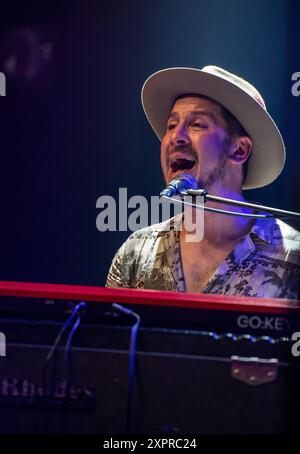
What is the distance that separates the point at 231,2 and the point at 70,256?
1292 millimetres

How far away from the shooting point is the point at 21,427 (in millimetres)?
1282

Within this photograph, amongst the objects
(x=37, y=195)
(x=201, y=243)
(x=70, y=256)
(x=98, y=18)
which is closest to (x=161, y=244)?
(x=201, y=243)

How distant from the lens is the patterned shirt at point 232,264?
2.43 meters

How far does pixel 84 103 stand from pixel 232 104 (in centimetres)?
Result: 65

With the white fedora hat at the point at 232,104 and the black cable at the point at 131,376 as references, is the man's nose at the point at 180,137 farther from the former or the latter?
the black cable at the point at 131,376

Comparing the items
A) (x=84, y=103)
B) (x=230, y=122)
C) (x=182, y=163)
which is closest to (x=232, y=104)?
(x=230, y=122)

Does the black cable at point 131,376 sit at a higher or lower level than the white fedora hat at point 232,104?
lower

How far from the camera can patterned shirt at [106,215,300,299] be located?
95.7 inches

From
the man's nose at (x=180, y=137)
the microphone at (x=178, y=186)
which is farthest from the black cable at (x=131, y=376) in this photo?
the man's nose at (x=180, y=137)

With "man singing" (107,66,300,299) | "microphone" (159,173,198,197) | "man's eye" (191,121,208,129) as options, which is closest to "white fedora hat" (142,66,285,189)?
"man singing" (107,66,300,299)

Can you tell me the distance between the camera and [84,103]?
9.37 feet

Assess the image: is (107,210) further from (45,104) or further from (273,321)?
(273,321)

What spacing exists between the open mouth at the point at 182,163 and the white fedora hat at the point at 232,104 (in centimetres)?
27

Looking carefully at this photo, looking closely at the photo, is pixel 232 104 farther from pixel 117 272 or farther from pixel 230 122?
pixel 117 272
